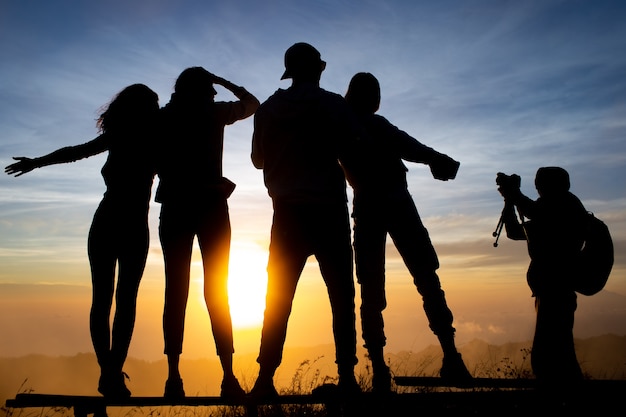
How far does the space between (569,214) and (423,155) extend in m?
1.63

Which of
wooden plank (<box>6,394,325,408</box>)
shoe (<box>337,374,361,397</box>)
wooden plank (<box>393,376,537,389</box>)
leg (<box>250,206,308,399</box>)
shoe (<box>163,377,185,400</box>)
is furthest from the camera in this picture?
wooden plank (<box>393,376,537,389</box>)

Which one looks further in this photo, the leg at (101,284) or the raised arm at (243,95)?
the raised arm at (243,95)

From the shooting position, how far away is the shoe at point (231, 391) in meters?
4.50

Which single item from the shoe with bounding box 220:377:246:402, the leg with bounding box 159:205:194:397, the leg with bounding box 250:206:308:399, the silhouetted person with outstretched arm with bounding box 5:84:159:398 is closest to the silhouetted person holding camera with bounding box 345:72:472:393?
the leg with bounding box 250:206:308:399

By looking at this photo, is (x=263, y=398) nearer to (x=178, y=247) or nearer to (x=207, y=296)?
(x=207, y=296)

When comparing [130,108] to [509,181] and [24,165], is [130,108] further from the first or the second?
[509,181]

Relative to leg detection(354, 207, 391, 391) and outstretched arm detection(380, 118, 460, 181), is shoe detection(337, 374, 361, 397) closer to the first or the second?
leg detection(354, 207, 391, 391)

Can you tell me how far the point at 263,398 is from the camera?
429cm

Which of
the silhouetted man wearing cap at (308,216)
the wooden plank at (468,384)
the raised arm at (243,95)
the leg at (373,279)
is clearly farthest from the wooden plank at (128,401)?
the raised arm at (243,95)

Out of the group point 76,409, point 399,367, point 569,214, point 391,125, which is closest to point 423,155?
point 391,125

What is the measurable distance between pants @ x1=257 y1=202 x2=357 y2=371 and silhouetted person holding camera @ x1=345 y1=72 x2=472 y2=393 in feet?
2.70

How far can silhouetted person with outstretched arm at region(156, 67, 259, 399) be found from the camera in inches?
183

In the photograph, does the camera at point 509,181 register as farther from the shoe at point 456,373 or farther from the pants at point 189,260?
the pants at point 189,260

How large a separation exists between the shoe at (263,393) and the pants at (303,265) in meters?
0.16
